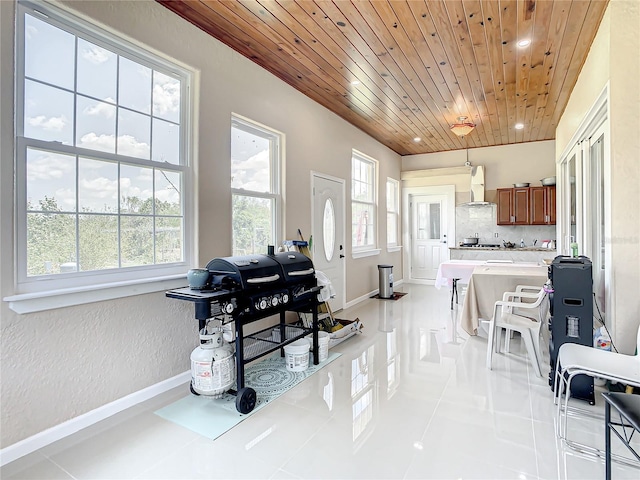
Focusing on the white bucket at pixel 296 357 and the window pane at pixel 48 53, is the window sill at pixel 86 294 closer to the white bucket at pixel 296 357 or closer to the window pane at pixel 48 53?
the white bucket at pixel 296 357

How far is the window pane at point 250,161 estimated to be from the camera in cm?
361

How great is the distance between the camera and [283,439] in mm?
2168

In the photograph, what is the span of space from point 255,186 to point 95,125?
169 centimetres

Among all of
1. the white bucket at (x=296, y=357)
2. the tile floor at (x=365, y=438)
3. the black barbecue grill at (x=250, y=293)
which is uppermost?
the black barbecue grill at (x=250, y=293)

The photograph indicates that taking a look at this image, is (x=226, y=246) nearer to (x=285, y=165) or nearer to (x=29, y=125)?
(x=285, y=165)

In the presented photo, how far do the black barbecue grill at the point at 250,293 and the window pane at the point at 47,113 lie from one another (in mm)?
1264

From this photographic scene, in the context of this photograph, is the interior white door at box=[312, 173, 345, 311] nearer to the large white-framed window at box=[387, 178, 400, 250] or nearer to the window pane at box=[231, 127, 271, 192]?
the window pane at box=[231, 127, 271, 192]

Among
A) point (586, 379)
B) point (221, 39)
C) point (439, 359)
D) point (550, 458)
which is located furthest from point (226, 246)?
point (586, 379)

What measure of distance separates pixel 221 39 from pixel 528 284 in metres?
4.15

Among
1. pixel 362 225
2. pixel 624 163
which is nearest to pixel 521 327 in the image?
pixel 624 163

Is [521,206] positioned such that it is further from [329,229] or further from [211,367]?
[211,367]

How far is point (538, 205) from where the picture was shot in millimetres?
6809

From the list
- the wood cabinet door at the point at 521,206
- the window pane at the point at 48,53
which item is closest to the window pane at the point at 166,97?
the window pane at the point at 48,53

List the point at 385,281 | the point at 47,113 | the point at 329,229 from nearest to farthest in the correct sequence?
the point at 47,113
the point at 329,229
the point at 385,281
